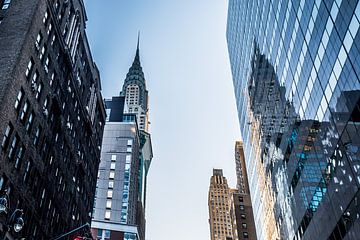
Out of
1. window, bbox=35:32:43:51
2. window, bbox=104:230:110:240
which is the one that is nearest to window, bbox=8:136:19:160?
window, bbox=35:32:43:51

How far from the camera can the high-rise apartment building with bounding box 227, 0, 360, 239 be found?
39219 millimetres

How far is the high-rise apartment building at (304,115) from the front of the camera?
39219mm

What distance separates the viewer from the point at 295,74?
56.3 metres

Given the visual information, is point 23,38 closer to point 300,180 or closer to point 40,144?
point 40,144

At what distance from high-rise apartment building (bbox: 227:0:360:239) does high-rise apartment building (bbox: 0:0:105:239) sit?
3025cm

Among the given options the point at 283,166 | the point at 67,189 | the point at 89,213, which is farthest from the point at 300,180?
the point at 89,213

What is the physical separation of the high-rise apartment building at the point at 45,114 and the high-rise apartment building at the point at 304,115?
30.3 m

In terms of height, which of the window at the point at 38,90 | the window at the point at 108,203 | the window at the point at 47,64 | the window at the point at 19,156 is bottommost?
the window at the point at 19,156

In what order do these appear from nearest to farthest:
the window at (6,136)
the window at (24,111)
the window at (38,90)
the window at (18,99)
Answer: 1. the window at (6,136)
2. the window at (18,99)
3. the window at (24,111)
4. the window at (38,90)

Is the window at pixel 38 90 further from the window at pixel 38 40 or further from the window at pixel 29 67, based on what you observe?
the window at pixel 38 40

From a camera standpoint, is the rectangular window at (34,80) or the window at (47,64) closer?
the rectangular window at (34,80)

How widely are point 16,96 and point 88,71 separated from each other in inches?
1239

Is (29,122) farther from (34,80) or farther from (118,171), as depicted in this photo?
(118,171)

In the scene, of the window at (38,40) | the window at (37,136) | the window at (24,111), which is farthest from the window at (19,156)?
the window at (38,40)
